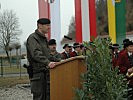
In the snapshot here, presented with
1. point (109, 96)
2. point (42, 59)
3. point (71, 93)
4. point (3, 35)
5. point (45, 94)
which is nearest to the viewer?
point (109, 96)

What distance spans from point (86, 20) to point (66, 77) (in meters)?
6.49

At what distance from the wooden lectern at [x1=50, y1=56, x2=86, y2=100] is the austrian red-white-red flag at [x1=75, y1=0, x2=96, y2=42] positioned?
20.2 ft

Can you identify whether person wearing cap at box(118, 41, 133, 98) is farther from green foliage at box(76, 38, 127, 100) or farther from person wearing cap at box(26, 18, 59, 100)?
green foliage at box(76, 38, 127, 100)

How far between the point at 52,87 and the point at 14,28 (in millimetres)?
38367

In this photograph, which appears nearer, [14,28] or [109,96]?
[109,96]

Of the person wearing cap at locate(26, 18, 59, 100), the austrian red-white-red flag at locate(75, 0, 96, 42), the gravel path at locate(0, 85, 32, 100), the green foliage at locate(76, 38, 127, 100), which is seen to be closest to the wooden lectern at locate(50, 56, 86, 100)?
the green foliage at locate(76, 38, 127, 100)

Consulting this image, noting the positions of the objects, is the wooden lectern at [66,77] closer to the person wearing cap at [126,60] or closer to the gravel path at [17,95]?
the person wearing cap at [126,60]

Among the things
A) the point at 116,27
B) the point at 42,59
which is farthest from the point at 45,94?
the point at 116,27

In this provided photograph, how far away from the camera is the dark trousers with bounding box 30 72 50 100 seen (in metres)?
4.99

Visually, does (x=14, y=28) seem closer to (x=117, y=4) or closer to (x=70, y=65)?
(x=117, y=4)

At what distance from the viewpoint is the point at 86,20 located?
10469 mm

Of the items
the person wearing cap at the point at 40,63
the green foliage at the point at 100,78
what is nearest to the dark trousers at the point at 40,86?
the person wearing cap at the point at 40,63

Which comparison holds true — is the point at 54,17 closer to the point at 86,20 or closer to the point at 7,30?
the point at 86,20

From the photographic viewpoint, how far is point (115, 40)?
33.6 ft
